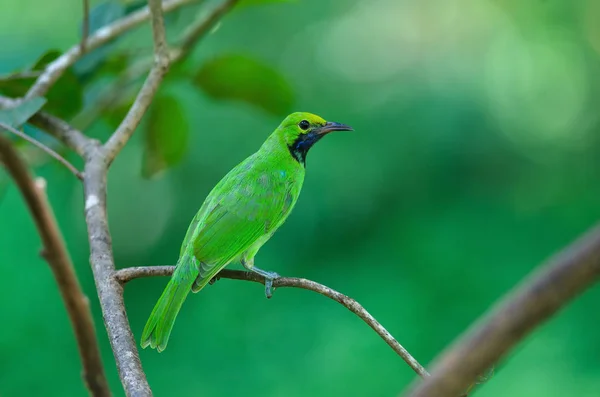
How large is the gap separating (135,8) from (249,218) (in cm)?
109

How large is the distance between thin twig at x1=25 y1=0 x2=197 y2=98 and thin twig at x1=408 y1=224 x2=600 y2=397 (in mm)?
1496

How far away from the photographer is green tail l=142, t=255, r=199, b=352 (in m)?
1.27

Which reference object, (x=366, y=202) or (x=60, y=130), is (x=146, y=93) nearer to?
(x=60, y=130)

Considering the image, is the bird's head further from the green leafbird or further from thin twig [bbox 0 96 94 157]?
thin twig [bbox 0 96 94 157]

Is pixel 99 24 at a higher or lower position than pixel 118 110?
higher

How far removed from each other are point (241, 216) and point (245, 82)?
85cm

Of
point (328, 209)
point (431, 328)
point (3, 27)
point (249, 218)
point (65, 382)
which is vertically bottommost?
point (65, 382)

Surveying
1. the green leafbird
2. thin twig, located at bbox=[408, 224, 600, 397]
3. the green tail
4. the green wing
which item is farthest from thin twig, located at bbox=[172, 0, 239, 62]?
thin twig, located at bbox=[408, 224, 600, 397]

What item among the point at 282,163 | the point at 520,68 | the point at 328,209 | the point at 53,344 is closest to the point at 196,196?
the point at 328,209

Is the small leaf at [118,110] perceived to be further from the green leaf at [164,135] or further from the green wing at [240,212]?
the green wing at [240,212]

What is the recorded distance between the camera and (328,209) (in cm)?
391

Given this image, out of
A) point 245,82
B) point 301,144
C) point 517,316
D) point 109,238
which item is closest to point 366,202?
point 245,82

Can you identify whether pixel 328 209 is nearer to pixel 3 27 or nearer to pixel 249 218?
pixel 3 27

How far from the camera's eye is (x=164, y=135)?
7.40 ft
